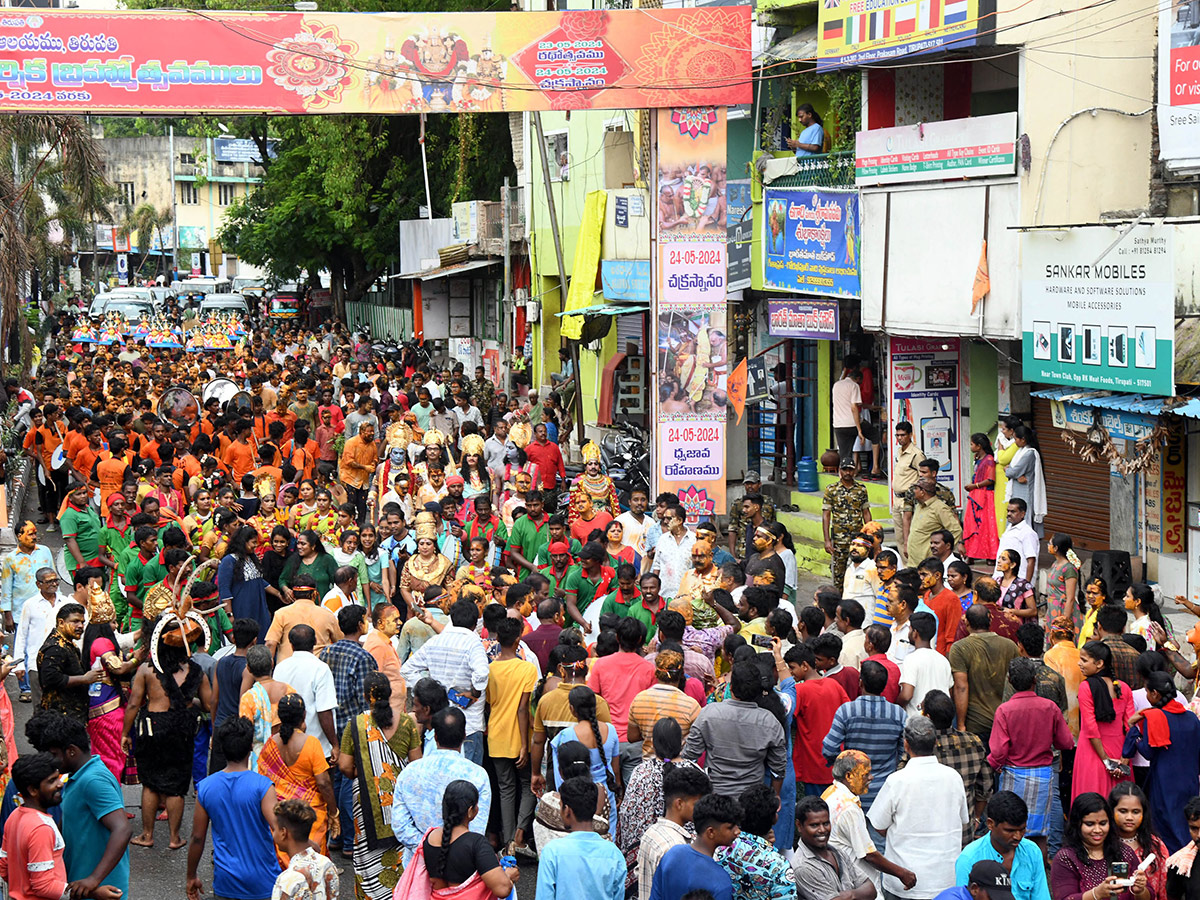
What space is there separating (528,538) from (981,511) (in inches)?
206

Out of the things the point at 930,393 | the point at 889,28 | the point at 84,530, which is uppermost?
the point at 889,28

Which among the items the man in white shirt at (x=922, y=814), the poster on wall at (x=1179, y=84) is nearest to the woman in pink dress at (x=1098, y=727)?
the man in white shirt at (x=922, y=814)

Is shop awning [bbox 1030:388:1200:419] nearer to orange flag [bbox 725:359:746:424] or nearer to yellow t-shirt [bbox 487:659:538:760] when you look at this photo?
orange flag [bbox 725:359:746:424]

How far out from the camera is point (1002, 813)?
605cm

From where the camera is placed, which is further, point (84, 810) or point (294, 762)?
point (294, 762)

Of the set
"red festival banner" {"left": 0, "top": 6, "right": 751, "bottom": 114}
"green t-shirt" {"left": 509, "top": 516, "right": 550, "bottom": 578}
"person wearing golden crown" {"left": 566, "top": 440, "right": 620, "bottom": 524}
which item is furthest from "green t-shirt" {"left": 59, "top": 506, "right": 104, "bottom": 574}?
"red festival banner" {"left": 0, "top": 6, "right": 751, "bottom": 114}

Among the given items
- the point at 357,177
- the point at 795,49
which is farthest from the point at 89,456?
the point at 357,177

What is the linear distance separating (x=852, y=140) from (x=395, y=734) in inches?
499

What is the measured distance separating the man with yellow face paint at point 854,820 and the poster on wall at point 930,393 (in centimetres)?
1041

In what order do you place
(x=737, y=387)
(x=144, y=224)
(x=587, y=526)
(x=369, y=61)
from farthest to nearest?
(x=144, y=224) → (x=737, y=387) → (x=369, y=61) → (x=587, y=526)

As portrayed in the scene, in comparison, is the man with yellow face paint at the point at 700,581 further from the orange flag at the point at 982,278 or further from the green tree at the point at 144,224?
the green tree at the point at 144,224

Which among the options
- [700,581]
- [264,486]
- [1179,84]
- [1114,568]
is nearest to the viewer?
[700,581]

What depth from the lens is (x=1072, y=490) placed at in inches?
613

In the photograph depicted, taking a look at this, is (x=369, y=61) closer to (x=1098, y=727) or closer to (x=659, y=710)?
(x=659, y=710)
